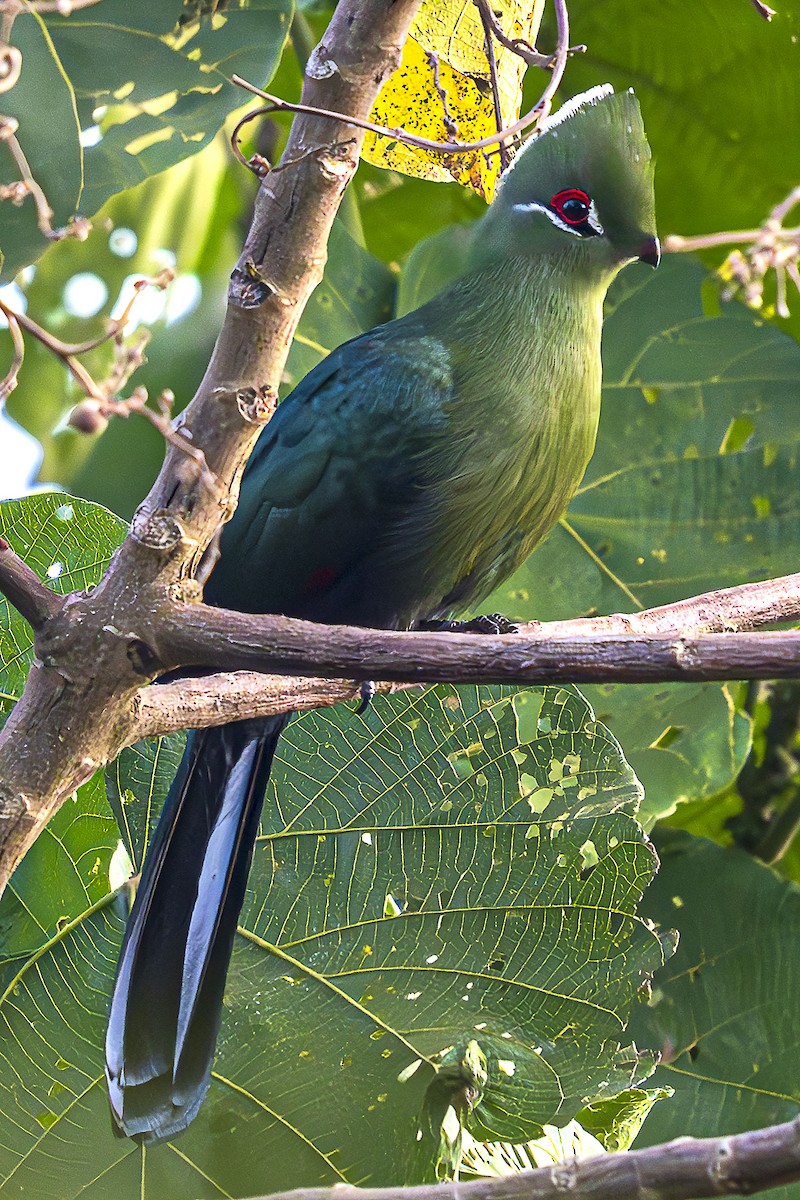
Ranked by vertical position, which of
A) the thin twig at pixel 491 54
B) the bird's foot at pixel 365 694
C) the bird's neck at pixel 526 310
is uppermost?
the thin twig at pixel 491 54

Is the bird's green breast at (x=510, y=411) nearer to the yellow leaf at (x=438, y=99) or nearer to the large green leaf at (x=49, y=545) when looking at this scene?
the yellow leaf at (x=438, y=99)

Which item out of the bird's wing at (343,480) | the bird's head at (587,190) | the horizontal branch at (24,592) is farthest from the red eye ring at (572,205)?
the horizontal branch at (24,592)

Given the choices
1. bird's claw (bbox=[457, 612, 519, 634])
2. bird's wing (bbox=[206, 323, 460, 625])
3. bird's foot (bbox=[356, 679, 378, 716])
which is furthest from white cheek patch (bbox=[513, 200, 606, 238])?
bird's foot (bbox=[356, 679, 378, 716])

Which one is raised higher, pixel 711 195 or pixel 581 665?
pixel 711 195

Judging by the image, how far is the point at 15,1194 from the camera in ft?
4.09

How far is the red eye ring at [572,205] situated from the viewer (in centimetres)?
123

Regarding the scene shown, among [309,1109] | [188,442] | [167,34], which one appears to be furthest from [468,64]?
[309,1109]

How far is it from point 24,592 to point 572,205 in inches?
30.4

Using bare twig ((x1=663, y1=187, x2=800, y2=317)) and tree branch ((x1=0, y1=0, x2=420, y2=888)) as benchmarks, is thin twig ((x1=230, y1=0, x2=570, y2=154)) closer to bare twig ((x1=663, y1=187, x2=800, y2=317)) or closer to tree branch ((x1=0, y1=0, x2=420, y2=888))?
tree branch ((x1=0, y1=0, x2=420, y2=888))

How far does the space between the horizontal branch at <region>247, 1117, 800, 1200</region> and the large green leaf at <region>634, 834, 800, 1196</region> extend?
1.19m

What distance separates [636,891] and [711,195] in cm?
116

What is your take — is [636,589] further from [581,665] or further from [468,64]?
[581,665]

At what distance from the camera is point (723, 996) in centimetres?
170

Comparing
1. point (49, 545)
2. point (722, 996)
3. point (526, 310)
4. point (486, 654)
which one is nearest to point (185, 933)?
point (49, 545)
